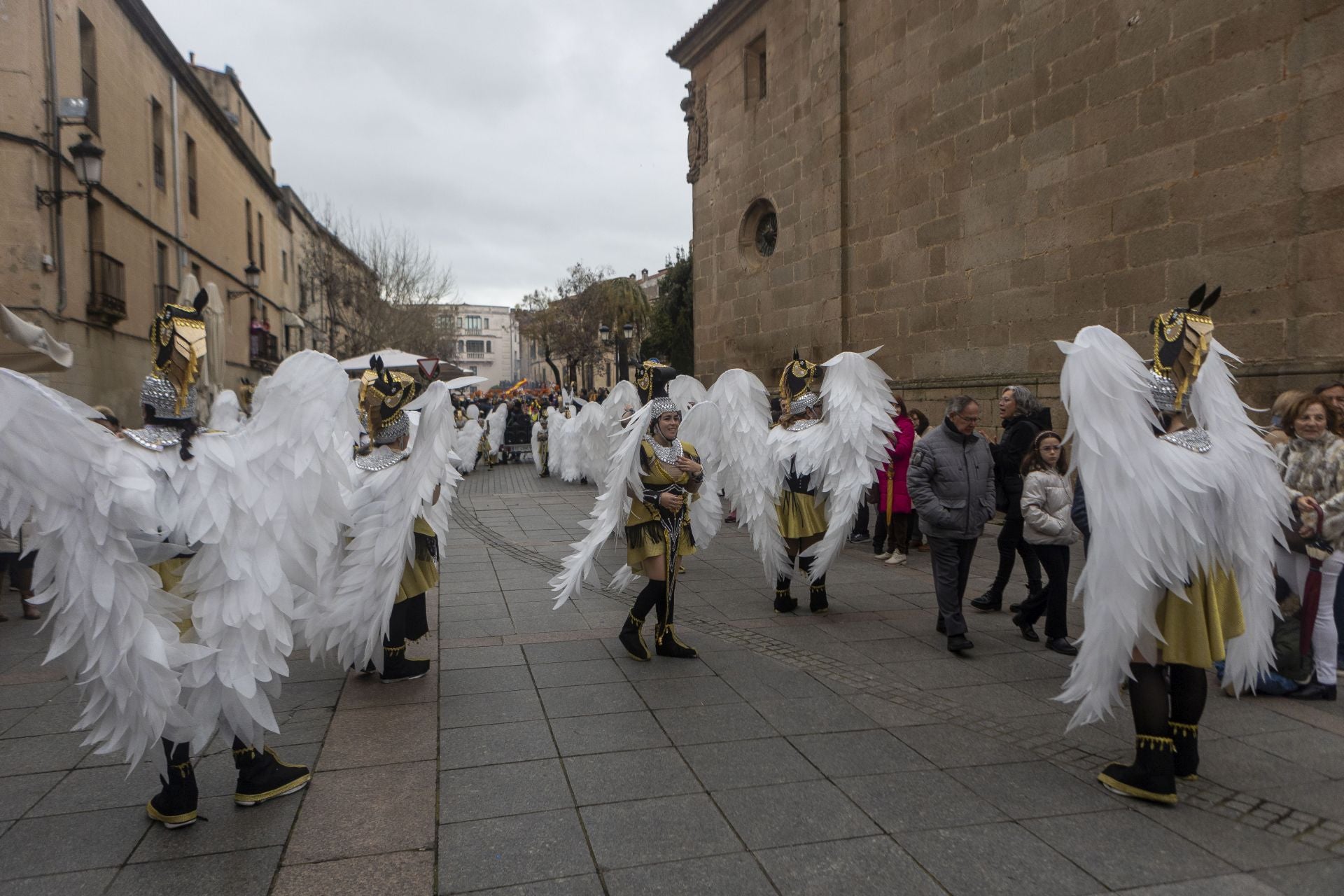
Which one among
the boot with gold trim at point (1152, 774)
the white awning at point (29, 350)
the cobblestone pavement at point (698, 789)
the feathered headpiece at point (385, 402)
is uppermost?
the white awning at point (29, 350)

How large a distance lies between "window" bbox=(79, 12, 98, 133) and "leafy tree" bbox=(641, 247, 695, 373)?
723 inches

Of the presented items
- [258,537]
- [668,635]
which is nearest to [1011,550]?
[668,635]

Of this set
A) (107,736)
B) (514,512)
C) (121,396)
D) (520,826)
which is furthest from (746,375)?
(121,396)

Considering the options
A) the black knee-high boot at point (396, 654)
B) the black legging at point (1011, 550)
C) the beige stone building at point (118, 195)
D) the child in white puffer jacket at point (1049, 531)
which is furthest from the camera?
the beige stone building at point (118, 195)

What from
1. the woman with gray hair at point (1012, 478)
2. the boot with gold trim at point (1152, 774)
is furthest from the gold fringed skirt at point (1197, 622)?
the woman with gray hair at point (1012, 478)

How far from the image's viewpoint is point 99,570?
3174mm

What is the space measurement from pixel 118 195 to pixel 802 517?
16.6 m

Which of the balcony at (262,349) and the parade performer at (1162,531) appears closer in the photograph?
the parade performer at (1162,531)

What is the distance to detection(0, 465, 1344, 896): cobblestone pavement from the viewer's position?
9.89 feet

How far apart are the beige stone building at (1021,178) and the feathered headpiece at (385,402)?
24.6ft

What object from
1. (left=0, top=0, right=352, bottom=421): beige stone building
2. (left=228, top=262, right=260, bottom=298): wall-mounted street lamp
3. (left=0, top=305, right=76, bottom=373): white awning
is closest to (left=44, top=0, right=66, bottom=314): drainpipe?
(left=0, top=0, right=352, bottom=421): beige stone building

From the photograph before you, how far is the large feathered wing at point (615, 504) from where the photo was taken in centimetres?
561

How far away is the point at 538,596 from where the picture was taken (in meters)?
7.50

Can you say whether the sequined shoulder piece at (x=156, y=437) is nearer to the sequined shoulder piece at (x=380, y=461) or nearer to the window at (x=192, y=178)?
the sequined shoulder piece at (x=380, y=461)
